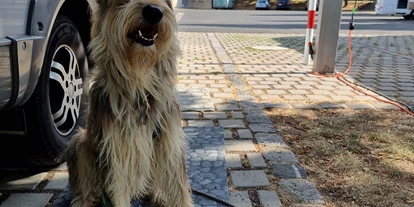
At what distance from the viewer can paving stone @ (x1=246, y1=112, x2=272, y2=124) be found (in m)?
4.59

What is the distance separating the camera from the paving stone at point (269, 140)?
12.7ft

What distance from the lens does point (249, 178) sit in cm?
318

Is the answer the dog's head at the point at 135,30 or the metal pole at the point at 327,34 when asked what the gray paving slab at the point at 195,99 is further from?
the dog's head at the point at 135,30

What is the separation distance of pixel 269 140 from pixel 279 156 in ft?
1.32

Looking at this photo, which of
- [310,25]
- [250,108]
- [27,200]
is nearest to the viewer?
[27,200]

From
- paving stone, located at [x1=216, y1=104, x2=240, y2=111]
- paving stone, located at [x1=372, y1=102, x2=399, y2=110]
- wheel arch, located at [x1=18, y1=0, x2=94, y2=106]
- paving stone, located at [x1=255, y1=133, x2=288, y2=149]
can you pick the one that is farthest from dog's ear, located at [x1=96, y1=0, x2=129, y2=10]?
paving stone, located at [x1=372, y1=102, x2=399, y2=110]

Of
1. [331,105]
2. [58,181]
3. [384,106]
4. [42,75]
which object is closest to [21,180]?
[58,181]

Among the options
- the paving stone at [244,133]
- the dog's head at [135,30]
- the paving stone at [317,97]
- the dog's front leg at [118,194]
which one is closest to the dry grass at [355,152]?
the paving stone at [244,133]

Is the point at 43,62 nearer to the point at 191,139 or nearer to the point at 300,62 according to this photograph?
the point at 191,139

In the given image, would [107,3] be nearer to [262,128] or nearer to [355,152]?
[262,128]

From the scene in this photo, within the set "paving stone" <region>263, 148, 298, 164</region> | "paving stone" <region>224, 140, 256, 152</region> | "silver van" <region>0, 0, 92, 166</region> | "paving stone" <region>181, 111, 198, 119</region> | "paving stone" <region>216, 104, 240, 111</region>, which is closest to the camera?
"silver van" <region>0, 0, 92, 166</region>

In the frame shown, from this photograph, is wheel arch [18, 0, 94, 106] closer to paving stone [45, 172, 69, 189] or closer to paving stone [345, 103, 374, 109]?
paving stone [45, 172, 69, 189]

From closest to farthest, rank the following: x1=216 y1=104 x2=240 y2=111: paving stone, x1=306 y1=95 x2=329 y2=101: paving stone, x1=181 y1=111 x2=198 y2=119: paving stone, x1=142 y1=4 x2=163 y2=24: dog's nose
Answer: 1. x1=142 y1=4 x2=163 y2=24: dog's nose
2. x1=181 y1=111 x2=198 y2=119: paving stone
3. x1=216 y1=104 x2=240 y2=111: paving stone
4. x1=306 y1=95 x2=329 y2=101: paving stone

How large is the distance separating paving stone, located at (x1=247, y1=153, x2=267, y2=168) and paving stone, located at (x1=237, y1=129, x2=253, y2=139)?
453mm
